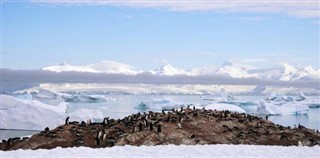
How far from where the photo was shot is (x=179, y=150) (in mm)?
14062

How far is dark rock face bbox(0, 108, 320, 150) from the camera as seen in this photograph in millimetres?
17628

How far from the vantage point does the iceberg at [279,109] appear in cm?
5331

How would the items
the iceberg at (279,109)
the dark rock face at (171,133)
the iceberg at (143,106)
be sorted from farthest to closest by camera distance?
the iceberg at (143,106) < the iceberg at (279,109) < the dark rock face at (171,133)

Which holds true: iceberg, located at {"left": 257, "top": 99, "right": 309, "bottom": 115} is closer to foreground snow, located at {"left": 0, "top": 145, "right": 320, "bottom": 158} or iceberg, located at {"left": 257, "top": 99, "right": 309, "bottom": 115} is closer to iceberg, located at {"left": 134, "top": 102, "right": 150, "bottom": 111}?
iceberg, located at {"left": 134, "top": 102, "right": 150, "bottom": 111}

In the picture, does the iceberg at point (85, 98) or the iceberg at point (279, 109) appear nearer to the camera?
the iceberg at point (279, 109)

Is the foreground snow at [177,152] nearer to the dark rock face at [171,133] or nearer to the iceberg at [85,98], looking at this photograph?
the dark rock face at [171,133]

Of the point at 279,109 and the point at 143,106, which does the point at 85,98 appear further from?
the point at 279,109

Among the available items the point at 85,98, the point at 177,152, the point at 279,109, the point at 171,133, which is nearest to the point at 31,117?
the point at 171,133

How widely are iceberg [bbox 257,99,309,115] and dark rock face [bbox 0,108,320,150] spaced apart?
32.6 meters

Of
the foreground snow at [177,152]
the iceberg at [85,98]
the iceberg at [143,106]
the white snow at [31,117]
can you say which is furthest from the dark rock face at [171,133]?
the iceberg at [85,98]

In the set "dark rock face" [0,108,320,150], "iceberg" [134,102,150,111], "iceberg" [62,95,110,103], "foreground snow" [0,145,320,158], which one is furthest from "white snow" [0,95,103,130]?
"iceberg" [62,95,110,103]

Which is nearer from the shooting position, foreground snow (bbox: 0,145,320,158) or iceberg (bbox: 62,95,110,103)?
foreground snow (bbox: 0,145,320,158)

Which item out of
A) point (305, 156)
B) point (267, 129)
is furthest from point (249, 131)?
point (305, 156)

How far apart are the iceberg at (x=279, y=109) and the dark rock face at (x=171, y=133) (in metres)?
32.6
